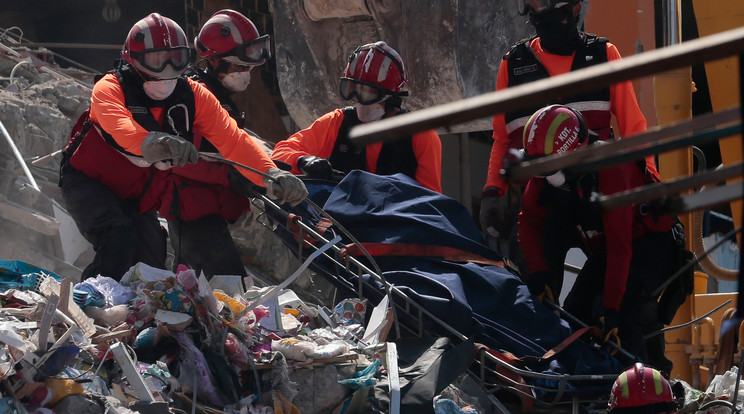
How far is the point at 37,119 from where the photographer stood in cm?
828

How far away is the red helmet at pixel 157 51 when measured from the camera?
5062mm

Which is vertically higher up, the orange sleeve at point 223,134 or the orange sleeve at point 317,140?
the orange sleeve at point 223,134

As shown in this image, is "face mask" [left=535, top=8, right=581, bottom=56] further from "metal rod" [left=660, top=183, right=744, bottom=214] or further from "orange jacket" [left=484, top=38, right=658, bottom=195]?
"metal rod" [left=660, top=183, right=744, bottom=214]

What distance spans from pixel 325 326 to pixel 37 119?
426 centimetres

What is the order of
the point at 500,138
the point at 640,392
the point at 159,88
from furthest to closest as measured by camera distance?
1. the point at 500,138
2. the point at 159,88
3. the point at 640,392

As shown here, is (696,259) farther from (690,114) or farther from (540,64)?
(690,114)

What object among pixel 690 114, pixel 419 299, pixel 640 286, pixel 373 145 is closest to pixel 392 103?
pixel 373 145

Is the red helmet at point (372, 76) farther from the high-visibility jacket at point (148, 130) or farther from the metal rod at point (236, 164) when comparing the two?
the metal rod at point (236, 164)

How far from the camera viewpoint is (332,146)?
573cm

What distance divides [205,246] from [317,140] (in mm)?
746

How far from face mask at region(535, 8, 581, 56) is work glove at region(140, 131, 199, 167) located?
1.81m

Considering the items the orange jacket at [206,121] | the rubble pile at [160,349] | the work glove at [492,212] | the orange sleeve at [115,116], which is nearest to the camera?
the rubble pile at [160,349]

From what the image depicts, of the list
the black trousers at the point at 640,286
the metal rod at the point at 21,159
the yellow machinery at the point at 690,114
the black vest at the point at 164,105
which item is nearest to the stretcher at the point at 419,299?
the black trousers at the point at 640,286

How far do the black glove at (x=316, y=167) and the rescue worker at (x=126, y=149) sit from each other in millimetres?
261
